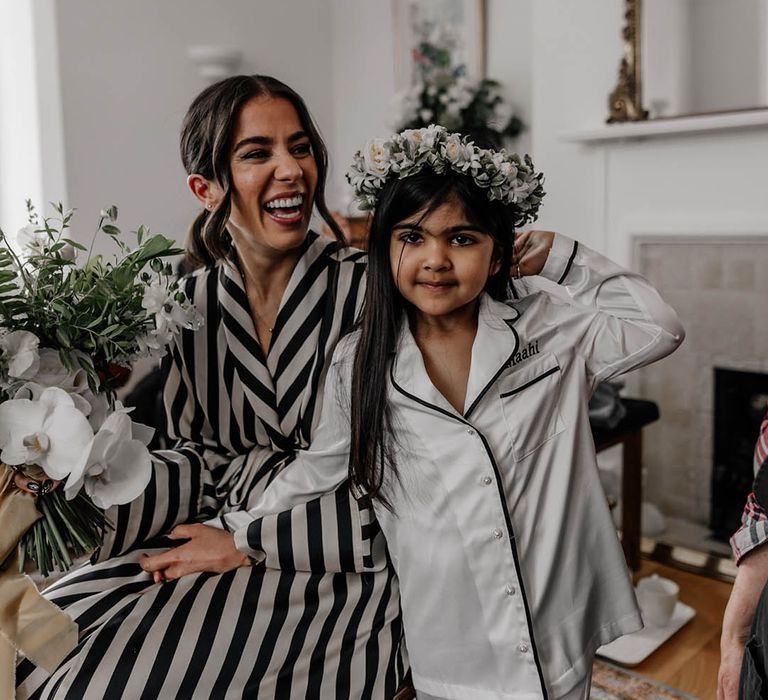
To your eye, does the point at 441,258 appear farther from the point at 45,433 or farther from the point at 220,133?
the point at 45,433

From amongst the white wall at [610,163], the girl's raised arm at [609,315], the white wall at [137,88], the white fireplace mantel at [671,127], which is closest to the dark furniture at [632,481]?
the white wall at [610,163]

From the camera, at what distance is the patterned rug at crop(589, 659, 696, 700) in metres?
1.99

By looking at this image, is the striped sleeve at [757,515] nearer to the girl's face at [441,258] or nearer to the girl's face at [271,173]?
the girl's face at [441,258]

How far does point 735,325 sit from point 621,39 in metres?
1.06

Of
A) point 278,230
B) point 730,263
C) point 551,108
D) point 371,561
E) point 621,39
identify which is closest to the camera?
point 371,561

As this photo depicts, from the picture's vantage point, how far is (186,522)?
1.45 metres

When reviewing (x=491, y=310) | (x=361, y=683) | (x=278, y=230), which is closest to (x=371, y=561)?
(x=361, y=683)

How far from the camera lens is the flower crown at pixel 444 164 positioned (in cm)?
124

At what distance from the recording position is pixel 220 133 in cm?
146

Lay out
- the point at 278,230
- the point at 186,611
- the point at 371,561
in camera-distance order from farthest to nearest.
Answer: the point at 278,230 < the point at 371,561 < the point at 186,611

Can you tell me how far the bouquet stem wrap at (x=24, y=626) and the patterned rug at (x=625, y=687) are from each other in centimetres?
134

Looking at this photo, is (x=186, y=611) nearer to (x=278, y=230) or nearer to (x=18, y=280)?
(x=18, y=280)

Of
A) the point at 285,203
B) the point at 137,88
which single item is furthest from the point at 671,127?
the point at 137,88

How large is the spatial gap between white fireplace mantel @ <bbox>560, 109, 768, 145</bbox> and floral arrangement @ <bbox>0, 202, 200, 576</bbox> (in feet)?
6.49
